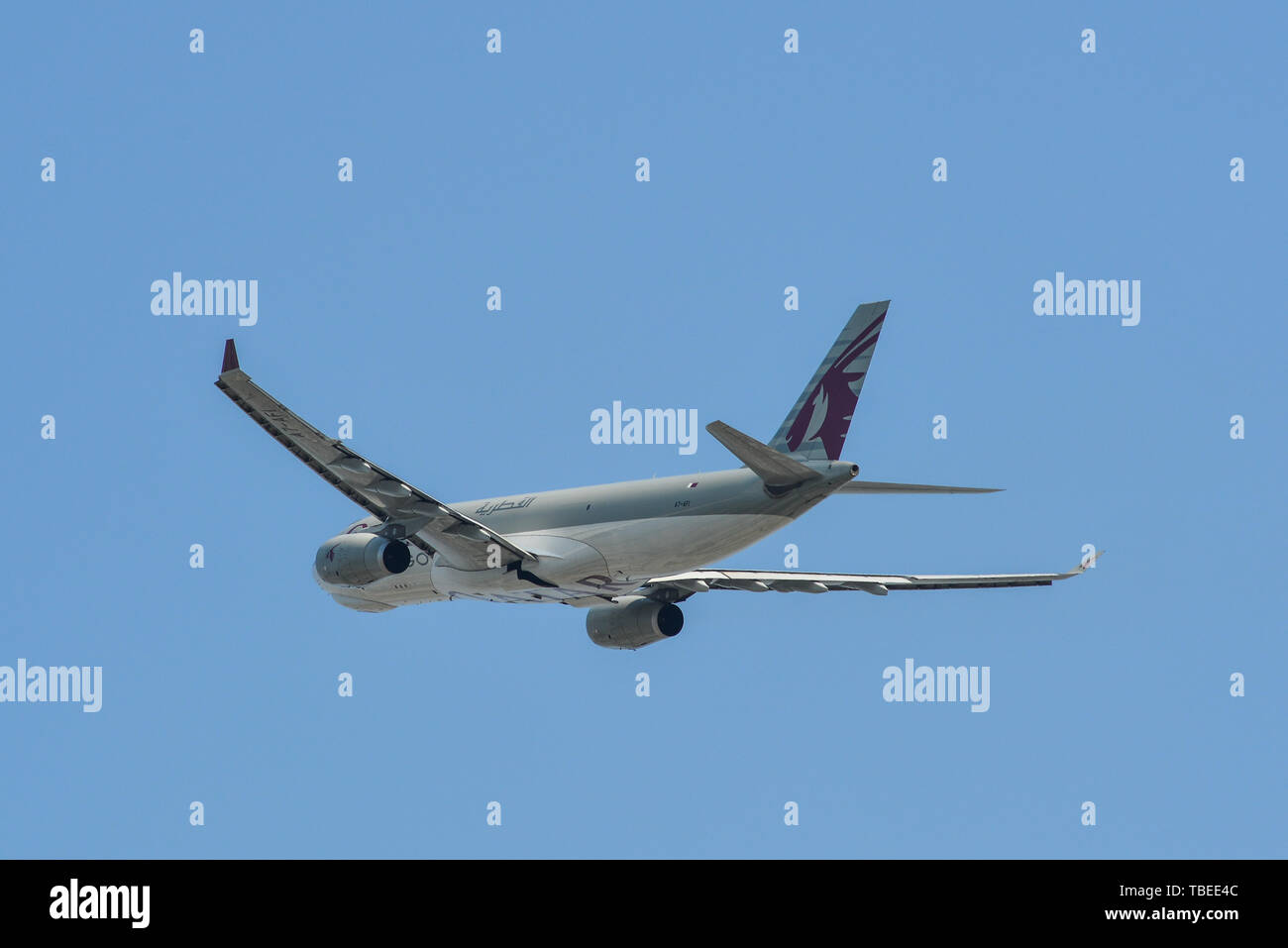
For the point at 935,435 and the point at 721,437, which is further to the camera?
the point at 935,435

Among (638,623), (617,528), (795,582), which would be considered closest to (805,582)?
(795,582)

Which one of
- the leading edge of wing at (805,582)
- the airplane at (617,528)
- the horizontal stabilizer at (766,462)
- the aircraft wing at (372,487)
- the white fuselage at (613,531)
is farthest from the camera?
the leading edge of wing at (805,582)

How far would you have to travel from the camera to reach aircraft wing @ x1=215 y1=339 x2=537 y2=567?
43.0m

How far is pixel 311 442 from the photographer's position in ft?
144

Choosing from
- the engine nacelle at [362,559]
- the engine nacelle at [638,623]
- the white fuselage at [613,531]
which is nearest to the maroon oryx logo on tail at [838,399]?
the white fuselage at [613,531]

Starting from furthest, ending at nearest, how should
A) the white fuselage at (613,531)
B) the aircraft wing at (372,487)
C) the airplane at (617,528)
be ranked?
1. the white fuselage at (613,531)
2. the airplane at (617,528)
3. the aircraft wing at (372,487)

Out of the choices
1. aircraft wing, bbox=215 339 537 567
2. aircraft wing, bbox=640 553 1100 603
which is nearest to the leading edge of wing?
aircraft wing, bbox=640 553 1100 603

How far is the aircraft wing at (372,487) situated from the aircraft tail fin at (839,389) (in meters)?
8.09

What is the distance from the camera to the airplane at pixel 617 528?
43812mm

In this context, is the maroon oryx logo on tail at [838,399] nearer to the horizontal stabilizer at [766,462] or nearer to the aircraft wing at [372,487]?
the horizontal stabilizer at [766,462]

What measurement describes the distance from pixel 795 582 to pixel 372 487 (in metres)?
13.5
